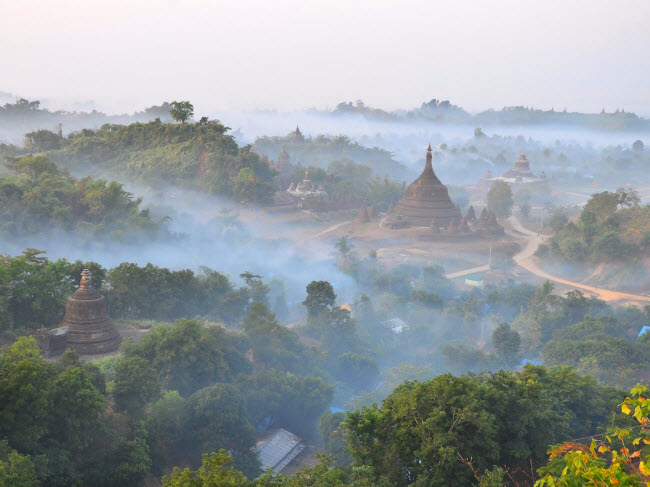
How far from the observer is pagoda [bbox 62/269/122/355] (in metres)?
33.7

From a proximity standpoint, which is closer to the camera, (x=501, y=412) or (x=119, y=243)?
(x=501, y=412)

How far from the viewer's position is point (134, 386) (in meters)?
27.8

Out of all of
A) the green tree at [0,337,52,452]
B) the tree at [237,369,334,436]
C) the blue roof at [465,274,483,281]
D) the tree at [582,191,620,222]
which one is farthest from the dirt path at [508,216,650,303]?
the green tree at [0,337,52,452]

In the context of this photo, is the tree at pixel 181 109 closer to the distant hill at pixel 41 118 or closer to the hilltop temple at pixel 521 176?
the distant hill at pixel 41 118

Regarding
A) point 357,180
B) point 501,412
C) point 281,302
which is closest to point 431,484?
point 501,412

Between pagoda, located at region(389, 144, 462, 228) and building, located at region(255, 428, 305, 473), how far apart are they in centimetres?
4409

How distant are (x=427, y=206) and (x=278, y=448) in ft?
154

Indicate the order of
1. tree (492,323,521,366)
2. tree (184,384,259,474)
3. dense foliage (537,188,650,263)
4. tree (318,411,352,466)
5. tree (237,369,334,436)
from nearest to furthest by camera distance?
tree (184,384,259,474), tree (318,411,352,466), tree (237,369,334,436), tree (492,323,521,366), dense foliage (537,188,650,263)

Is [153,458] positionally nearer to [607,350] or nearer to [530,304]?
[607,350]

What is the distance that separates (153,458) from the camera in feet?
89.7

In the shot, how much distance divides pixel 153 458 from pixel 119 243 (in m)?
32.1

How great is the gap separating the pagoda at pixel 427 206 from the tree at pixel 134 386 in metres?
49.2

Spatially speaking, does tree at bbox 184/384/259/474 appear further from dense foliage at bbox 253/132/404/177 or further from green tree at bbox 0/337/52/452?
dense foliage at bbox 253/132/404/177

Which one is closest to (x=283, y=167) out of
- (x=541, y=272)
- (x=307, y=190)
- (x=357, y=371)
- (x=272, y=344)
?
(x=307, y=190)
